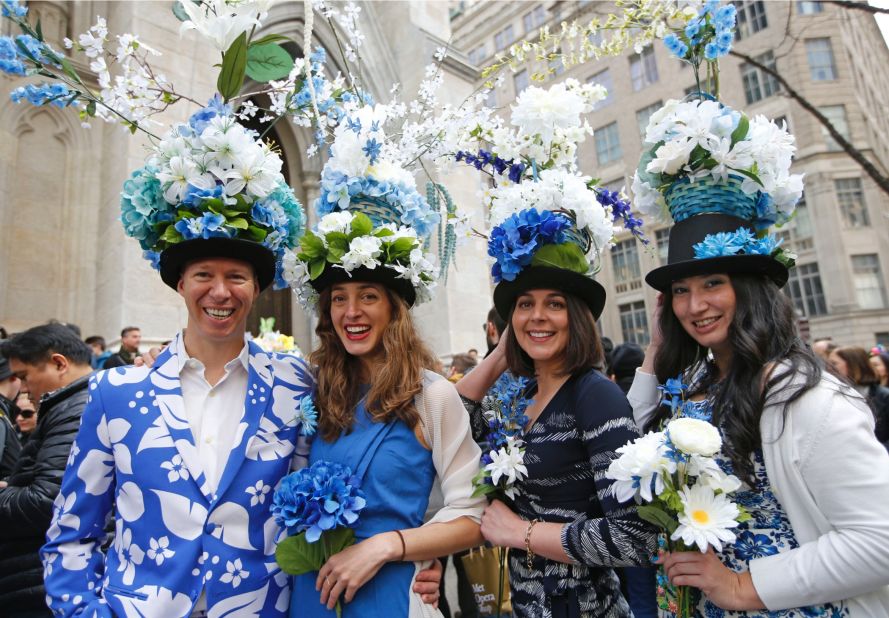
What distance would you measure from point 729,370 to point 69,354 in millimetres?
3347

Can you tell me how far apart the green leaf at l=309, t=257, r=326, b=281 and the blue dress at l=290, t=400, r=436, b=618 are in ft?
1.88

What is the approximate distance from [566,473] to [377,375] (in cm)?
80

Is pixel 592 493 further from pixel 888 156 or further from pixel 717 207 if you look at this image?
pixel 888 156

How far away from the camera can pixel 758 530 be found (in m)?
1.66

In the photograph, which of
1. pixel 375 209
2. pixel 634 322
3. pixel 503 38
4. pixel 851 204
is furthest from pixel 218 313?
pixel 503 38

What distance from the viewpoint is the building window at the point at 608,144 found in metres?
33.3

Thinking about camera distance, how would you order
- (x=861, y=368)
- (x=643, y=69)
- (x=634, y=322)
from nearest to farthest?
1. (x=861, y=368)
2. (x=643, y=69)
3. (x=634, y=322)

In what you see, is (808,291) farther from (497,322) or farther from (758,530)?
(758,530)

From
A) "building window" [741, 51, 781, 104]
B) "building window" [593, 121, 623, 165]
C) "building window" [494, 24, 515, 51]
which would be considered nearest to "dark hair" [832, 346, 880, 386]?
"building window" [741, 51, 781, 104]

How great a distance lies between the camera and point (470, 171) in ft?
27.6

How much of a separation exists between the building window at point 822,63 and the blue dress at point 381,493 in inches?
1316

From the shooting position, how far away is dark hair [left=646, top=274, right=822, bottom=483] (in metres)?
1.64

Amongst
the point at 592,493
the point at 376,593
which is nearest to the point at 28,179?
the point at 376,593

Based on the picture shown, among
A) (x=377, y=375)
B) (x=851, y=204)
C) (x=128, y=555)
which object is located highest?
(x=851, y=204)
